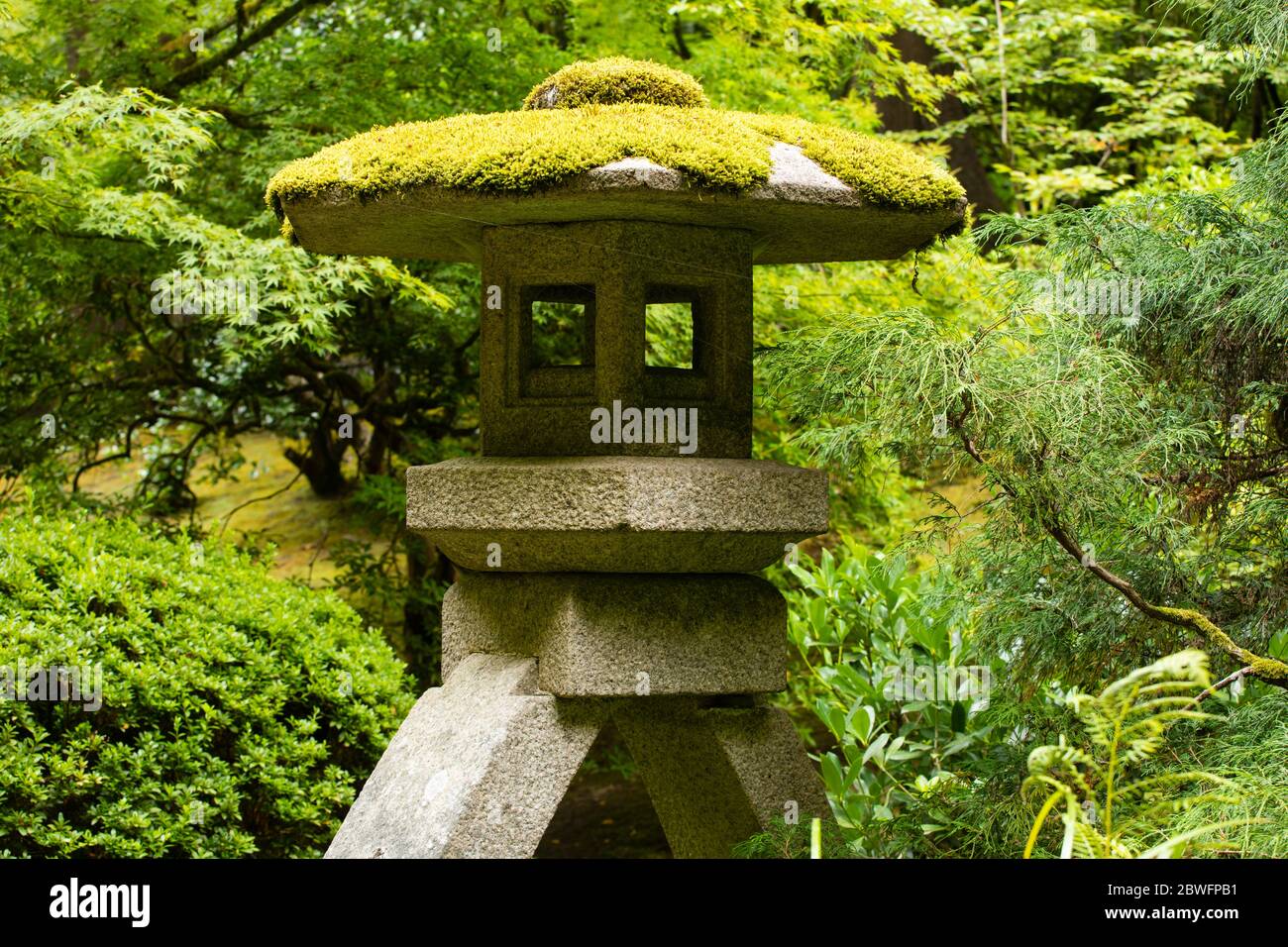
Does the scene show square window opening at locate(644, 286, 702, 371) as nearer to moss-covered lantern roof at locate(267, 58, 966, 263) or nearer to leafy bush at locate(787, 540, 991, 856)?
leafy bush at locate(787, 540, 991, 856)

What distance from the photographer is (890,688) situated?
4695 mm

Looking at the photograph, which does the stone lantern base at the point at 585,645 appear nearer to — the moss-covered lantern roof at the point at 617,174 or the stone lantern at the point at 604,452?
the stone lantern at the point at 604,452

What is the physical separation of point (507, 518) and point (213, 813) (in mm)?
1690

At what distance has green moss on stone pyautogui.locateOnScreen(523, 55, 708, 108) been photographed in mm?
3578

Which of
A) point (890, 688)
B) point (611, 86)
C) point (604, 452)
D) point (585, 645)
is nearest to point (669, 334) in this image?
point (890, 688)

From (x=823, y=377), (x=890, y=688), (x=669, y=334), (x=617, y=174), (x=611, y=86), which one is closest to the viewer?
(x=617, y=174)

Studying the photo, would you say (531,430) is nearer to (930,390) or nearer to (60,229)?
(930,390)

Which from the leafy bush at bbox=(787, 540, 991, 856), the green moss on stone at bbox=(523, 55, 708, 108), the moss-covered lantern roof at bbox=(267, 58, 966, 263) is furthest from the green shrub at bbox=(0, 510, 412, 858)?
the green moss on stone at bbox=(523, 55, 708, 108)

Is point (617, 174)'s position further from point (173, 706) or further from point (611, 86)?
point (173, 706)

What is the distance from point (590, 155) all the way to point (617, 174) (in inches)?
3.4

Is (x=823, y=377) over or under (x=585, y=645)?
over
